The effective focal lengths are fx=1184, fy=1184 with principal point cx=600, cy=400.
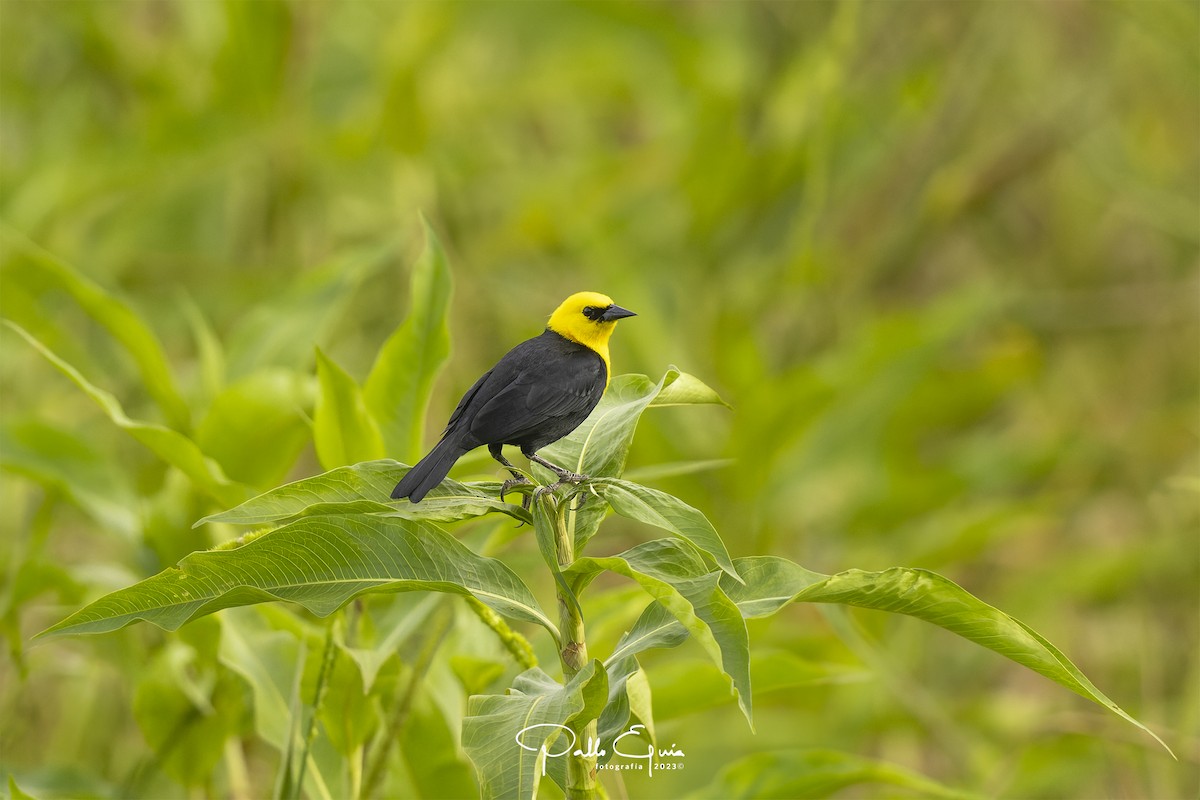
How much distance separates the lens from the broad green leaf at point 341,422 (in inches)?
44.9

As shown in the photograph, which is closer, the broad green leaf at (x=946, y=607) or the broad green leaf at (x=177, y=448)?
the broad green leaf at (x=946, y=607)

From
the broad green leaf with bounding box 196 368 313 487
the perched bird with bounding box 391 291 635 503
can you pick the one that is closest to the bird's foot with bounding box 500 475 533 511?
the perched bird with bounding box 391 291 635 503

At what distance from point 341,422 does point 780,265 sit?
82.1 inches

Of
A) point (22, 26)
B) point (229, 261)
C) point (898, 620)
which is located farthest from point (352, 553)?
point (22, 26)

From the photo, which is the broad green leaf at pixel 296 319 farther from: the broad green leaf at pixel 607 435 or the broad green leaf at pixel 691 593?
the broad green leaf at pixel 691 593

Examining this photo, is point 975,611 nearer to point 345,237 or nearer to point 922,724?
point 922,724

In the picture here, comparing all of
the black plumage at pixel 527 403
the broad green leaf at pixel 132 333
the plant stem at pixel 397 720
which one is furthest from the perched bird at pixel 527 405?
the broad green leaf at pixel 132 333

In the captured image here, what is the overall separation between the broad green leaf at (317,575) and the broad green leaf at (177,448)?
342 millimetres

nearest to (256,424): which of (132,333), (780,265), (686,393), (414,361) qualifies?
(132,333)

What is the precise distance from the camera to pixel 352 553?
87 cm

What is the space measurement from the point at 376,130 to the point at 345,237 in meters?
0.47

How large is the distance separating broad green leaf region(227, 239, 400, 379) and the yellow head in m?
0.52

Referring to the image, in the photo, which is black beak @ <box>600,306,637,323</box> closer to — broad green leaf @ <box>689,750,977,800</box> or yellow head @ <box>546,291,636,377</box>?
yellow head @ <box>546,291,636,377</box>

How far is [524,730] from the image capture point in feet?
2.64
